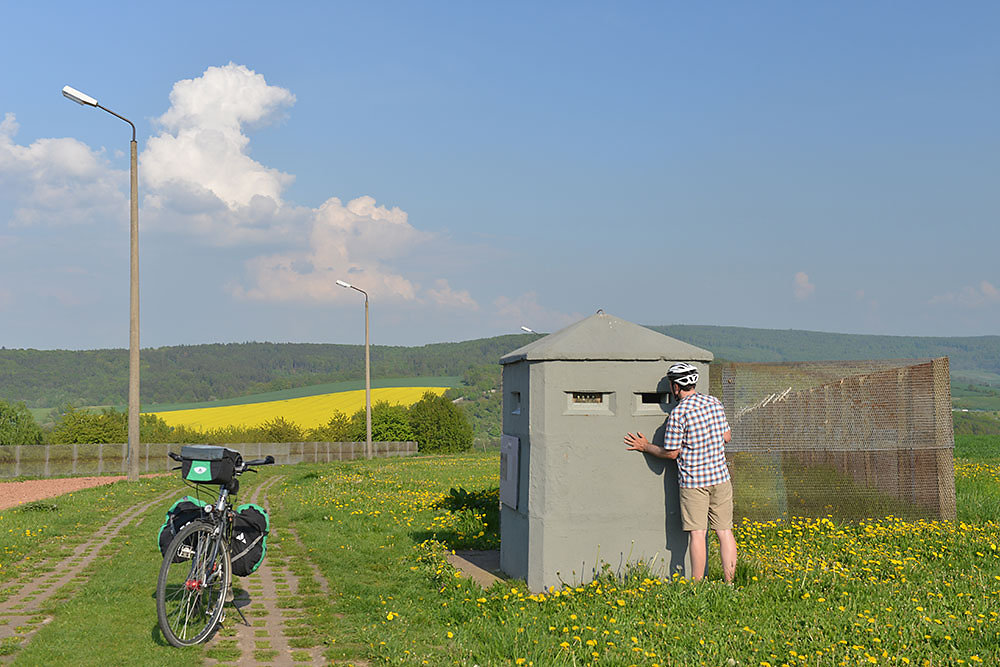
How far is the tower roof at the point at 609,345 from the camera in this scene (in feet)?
25.3

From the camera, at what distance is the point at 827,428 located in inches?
429

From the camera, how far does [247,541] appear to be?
7.21 metres

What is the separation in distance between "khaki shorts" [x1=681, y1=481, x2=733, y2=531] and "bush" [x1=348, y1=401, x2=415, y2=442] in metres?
67.9

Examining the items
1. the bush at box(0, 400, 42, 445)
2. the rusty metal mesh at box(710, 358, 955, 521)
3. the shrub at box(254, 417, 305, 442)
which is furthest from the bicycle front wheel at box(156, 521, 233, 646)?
the shrub at box(254, 417, 305, 442)

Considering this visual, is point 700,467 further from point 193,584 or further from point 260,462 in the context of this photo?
point 193,584

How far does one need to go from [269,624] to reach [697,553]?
362 cm

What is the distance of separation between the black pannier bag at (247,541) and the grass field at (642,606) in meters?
0.76

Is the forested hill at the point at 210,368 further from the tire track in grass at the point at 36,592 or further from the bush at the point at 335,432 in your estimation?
the tire track in grass at the point at 36,592

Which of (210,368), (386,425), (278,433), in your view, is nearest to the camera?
(278,433)

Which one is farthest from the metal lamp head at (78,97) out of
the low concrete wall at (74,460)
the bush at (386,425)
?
the bush at (386,425)

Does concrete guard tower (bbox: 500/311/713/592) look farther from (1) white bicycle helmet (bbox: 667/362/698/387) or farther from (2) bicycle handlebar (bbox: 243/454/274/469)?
(2) bicycle handlebar (bbox: 243/454/274/469)

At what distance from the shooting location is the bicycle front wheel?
6.17m

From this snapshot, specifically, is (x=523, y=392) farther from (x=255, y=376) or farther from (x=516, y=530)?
(x=255, y=376)

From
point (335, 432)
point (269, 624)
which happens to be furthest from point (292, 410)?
point (269, 624)
